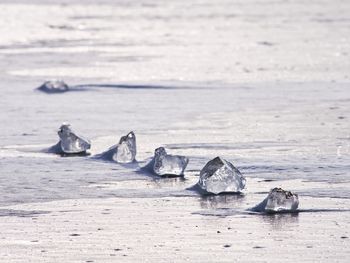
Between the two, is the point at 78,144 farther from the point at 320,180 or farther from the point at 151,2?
the point at 151,2

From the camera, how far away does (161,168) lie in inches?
381

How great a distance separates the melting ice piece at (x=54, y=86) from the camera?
15.4m

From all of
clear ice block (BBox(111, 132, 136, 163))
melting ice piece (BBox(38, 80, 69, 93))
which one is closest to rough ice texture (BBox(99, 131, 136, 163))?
clear ice block (BBox(111, 132, 136, 163))

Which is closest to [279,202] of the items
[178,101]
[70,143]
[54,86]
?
[70,143]

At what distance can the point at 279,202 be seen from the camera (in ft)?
27.0

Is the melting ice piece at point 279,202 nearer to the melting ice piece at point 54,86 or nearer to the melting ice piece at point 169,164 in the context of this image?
the melting ice piece at point 169,164

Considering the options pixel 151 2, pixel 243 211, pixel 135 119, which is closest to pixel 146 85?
pixel 135 119

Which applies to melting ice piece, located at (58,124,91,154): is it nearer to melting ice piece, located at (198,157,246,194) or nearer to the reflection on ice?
the reflection on ice

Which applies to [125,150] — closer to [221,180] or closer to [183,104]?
[221,180]

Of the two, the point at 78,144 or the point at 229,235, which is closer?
the point at 229,235

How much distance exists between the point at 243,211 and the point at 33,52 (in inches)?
506

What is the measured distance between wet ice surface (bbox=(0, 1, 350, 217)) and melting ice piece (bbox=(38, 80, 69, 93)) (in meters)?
0.15

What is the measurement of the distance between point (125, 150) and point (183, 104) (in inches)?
154

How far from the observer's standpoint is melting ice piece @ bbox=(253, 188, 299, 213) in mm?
8211
